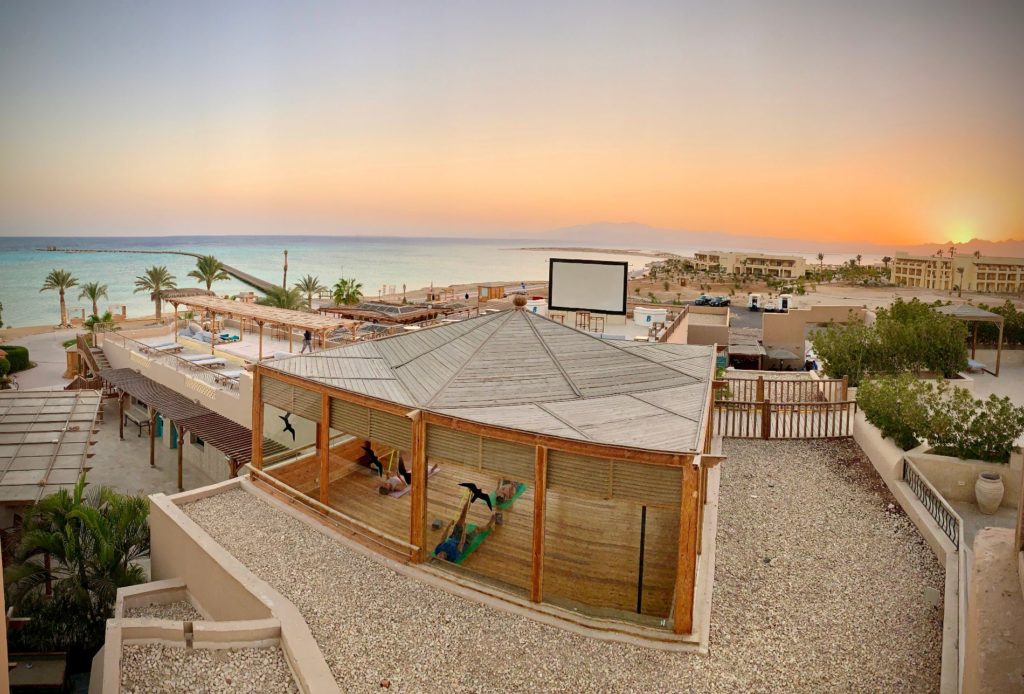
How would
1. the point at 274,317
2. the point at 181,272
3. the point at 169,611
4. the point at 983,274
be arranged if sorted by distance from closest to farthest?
1. the point at 169,611
2. the point at 274,317
3. the point at 983,274
4. the point at 181,272

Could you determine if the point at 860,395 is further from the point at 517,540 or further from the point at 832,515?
the point at 517,540

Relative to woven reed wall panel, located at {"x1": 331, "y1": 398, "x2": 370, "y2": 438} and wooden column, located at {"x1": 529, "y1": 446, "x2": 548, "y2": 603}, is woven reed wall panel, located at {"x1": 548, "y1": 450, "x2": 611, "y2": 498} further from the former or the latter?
woven reed wall panel, located at {"x1": 331, "y1": 398, "x2": 370, "y2": 438}

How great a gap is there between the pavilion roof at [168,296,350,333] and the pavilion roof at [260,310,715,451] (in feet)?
26.4

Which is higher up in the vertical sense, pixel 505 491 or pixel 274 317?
pixel 274 317

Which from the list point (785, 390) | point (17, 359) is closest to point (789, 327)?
point (785, 390)

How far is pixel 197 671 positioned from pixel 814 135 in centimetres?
5098

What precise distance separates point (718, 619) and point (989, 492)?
6.50 m

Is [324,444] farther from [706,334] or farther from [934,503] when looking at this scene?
[706,334]

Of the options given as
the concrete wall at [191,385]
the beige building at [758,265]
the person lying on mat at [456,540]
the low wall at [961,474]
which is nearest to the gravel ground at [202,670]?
the person lying on mat at [456,540]

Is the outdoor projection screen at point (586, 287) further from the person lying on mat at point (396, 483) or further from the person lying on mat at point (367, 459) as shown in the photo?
the person lying on mat at point (396, 483)

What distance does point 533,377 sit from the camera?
382 inches

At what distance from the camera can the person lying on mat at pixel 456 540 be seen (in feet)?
30.0

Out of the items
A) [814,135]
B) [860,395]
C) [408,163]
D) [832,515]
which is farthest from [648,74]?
[408,163]

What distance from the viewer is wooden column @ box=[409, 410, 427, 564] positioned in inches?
328
